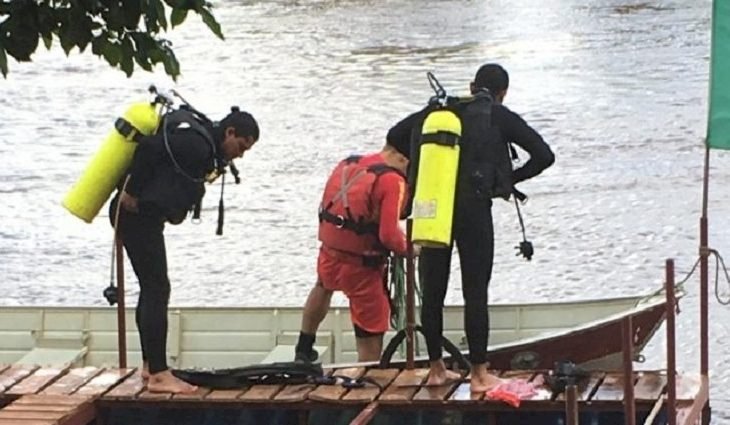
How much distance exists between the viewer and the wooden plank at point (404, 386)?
8.32 m

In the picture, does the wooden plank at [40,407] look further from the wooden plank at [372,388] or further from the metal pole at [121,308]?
the wooden plank at [372,388]

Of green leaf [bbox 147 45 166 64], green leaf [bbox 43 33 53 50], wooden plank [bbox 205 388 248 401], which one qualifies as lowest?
wooden plank [bbox 205 388 248 401]

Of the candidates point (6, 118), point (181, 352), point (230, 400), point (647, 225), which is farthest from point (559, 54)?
point (230, 400)

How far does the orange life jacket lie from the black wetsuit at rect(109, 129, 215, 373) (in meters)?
1.16

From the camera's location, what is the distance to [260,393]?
8.50 m

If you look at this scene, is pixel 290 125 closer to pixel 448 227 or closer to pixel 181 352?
pixel 181 352

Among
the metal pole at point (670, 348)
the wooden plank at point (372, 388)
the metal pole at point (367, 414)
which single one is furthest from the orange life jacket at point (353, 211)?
the metal pole at point (670, 348)

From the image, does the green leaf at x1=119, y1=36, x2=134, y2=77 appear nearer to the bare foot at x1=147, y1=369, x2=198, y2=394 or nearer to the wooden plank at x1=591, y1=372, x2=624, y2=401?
the bare foot at x1=147, y1=369, x2=198, y2=394

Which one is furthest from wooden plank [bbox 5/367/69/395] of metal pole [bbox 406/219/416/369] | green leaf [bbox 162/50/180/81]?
green leaf [bbox 162/50/180/81]

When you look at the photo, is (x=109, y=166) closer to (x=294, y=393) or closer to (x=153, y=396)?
(x=153, y=396)

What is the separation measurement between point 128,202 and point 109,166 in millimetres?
216

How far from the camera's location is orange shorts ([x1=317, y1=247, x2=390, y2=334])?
943 cm

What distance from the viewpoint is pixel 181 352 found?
1057 centimetres

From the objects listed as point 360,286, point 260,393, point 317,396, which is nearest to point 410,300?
point 317,396
